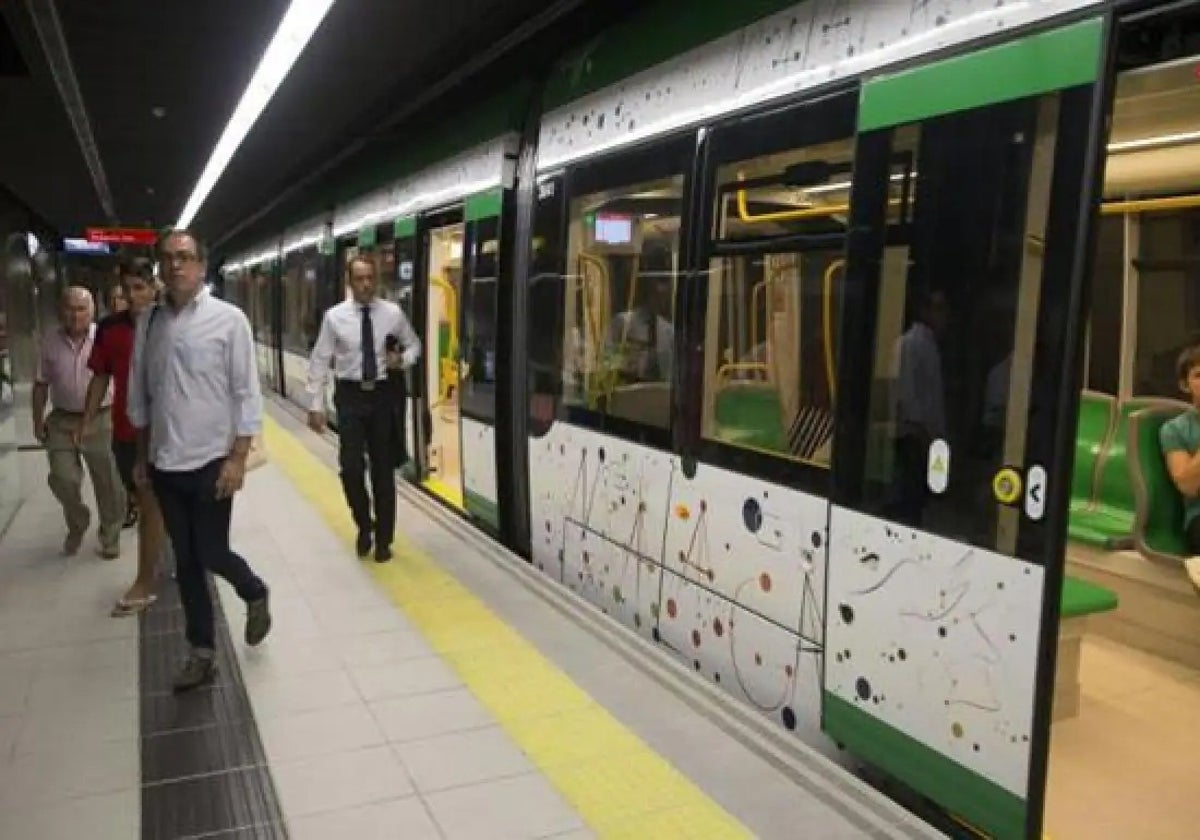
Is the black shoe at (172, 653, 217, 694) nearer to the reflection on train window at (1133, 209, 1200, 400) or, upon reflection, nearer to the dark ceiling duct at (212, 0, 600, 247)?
the dark ceiling duct at (212, 0, 600, 247)

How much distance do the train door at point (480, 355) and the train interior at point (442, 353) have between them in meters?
0.54

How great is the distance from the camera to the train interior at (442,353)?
675 cm

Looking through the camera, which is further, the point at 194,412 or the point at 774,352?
the point at 194,412

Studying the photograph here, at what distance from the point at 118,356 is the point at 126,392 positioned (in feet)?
1.02

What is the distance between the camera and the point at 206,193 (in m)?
16.0

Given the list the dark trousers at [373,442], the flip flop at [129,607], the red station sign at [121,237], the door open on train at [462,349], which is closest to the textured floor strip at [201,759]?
the flip flop at [129,607]

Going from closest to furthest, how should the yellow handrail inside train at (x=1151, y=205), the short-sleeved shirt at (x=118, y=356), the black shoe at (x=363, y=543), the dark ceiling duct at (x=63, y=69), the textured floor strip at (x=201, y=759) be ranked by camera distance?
the textured floor strip at (x=201, y=759), the short-sleeved shirt at (x=118, y=356), the yellow handrail inside train at (x=1151, y=205), the black shoe at (x=363, y=543), the dark ceiling duct at (x=63, y=69)

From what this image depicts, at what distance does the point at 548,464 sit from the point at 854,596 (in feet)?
7.40

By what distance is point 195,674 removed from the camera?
11.8ft

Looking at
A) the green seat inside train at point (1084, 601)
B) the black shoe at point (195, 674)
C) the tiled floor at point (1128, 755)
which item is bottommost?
the tiled floor at point (1128, 755)

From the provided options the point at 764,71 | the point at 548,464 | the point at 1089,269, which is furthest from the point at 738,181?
the point at 548,464

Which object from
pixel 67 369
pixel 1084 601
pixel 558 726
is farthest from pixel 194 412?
pixel 1084 601

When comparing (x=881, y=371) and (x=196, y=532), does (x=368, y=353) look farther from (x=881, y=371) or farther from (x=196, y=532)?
(x=881, y=371)

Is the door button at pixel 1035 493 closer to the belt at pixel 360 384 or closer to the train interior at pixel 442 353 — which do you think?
the belt at pixel 360 384
